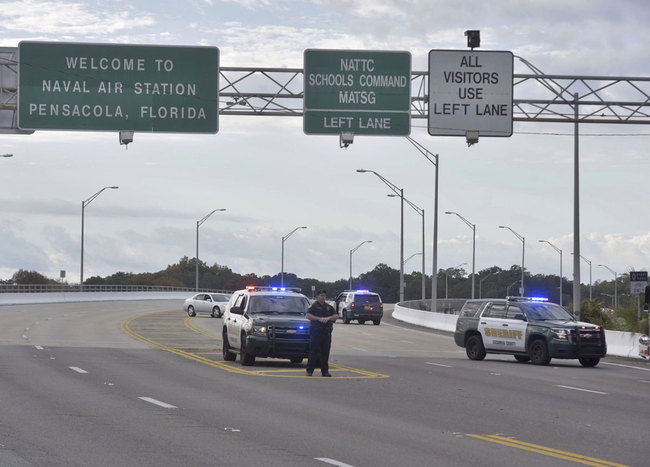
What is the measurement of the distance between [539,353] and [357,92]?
882cm

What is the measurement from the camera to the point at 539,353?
29828mm

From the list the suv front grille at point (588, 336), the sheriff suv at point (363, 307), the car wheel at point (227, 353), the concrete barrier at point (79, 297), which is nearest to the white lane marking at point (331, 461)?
the car wheel at point (227, 353)

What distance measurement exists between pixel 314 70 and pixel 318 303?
10.6 meters

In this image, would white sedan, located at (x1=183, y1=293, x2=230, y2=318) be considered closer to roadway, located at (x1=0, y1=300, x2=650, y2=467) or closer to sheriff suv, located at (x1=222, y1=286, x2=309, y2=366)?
roadway, located at (x1=0, y1=300, x2=650, y2=467)

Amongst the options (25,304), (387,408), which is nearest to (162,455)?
(387,408)

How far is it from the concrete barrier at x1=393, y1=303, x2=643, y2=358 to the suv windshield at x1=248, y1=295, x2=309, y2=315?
12661mm

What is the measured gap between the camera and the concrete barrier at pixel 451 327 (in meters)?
35.8

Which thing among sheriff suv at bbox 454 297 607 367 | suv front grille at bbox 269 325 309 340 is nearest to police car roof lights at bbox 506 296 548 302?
sheriff suv at bbox 454 297 607 367

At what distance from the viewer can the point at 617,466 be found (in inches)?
448

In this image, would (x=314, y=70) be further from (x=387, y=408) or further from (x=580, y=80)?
(x=387, y=408)

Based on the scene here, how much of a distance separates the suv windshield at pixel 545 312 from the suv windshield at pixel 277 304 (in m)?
6.49

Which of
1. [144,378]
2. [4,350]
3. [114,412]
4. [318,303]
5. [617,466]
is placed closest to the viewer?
[617,466]

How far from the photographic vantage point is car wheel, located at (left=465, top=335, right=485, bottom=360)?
102 ft

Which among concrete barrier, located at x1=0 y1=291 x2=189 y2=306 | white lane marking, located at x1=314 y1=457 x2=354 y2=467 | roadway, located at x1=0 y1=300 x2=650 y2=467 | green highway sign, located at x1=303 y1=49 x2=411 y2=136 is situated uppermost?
green highway sign, located at x1=303 y1=49 x2=411 y2=136
